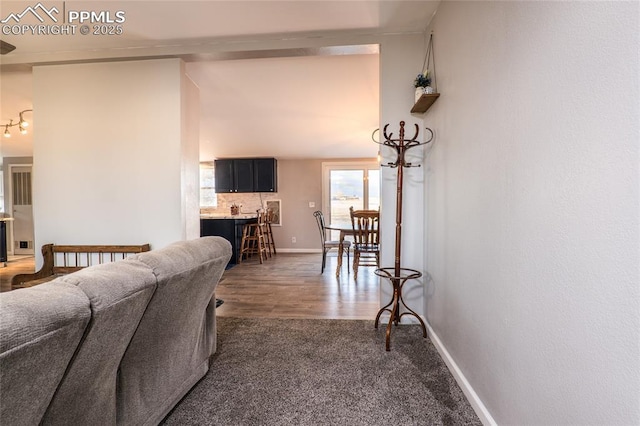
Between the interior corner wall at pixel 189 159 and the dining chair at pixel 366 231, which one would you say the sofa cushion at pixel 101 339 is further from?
the dining chair at pixel 366 231

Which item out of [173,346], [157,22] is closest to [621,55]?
[173,346]

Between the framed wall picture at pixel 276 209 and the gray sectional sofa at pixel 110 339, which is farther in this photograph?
the framed wall picture at pixel 276 209

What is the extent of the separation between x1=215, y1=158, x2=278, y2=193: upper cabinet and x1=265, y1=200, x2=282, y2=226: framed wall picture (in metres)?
0.39

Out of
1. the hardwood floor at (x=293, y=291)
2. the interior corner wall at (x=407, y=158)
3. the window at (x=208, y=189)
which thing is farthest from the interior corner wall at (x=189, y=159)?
the window at (x=208, y=189)

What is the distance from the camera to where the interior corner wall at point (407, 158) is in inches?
100

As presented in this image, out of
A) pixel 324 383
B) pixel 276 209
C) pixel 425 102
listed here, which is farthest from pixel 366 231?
pixel 276 209

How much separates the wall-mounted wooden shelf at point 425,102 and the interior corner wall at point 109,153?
6.68ft

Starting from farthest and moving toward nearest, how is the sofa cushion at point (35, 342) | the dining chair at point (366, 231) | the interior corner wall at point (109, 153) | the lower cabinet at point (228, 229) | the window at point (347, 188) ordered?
1. the window at point (347, 188)
2. the lower cabinet at point (228, 229)
3. the dining chair at point (366, 231)
4. the interior corner wall at point (109, 153)
5. the sofa cushion at point (35, 342)

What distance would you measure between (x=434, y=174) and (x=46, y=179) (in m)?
3.40

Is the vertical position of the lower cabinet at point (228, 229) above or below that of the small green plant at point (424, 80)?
below

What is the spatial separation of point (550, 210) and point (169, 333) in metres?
1.53

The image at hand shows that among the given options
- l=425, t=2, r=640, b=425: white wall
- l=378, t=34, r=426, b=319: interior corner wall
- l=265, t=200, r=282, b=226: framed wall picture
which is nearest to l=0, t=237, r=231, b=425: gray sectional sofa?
l=425, t=2, r=640, b=425: white wall

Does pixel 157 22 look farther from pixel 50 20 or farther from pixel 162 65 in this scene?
pixel 50 20

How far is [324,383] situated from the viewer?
5.72 ft
